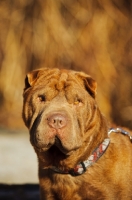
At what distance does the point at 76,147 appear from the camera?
15.6ft

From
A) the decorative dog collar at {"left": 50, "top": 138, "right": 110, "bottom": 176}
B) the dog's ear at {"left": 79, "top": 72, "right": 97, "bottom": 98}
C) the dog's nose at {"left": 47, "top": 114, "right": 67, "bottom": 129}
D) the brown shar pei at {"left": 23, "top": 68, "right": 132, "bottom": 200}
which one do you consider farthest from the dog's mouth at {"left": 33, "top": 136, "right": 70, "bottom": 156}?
the dog's ear at {"left": 79, "top": 72, "right": 97, "bottom": 98}

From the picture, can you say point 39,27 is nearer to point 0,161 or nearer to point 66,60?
point 66,60

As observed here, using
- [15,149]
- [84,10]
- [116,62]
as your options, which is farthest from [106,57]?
[15,149]

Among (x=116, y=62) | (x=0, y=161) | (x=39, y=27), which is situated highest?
(x=39, y=27)

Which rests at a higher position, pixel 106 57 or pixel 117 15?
pixel 117 15

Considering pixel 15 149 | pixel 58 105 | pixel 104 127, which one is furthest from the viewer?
pixel 15 149

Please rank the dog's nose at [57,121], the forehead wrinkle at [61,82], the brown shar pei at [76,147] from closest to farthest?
the dog's nose at [57,121] → the brown shar pei at [76,147] → the forehead wrinkle at [61,82]

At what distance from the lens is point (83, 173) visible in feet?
16.5

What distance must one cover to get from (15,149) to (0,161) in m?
0.79

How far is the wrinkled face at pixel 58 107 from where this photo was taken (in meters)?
4.64

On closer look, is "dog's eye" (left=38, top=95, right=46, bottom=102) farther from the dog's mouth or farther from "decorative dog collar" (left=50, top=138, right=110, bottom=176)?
"decorative dog collar" (left=50, top=138, right=110, bottom=176)

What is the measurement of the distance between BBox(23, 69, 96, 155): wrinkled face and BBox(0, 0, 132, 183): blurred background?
216 inches

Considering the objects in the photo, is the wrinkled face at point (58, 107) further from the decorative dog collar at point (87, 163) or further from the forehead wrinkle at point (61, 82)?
the decorative dog collar at point (87, 163)

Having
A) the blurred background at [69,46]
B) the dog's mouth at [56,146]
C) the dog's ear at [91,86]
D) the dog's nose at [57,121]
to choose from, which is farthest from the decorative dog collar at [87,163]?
the blurred background at [69,46]
